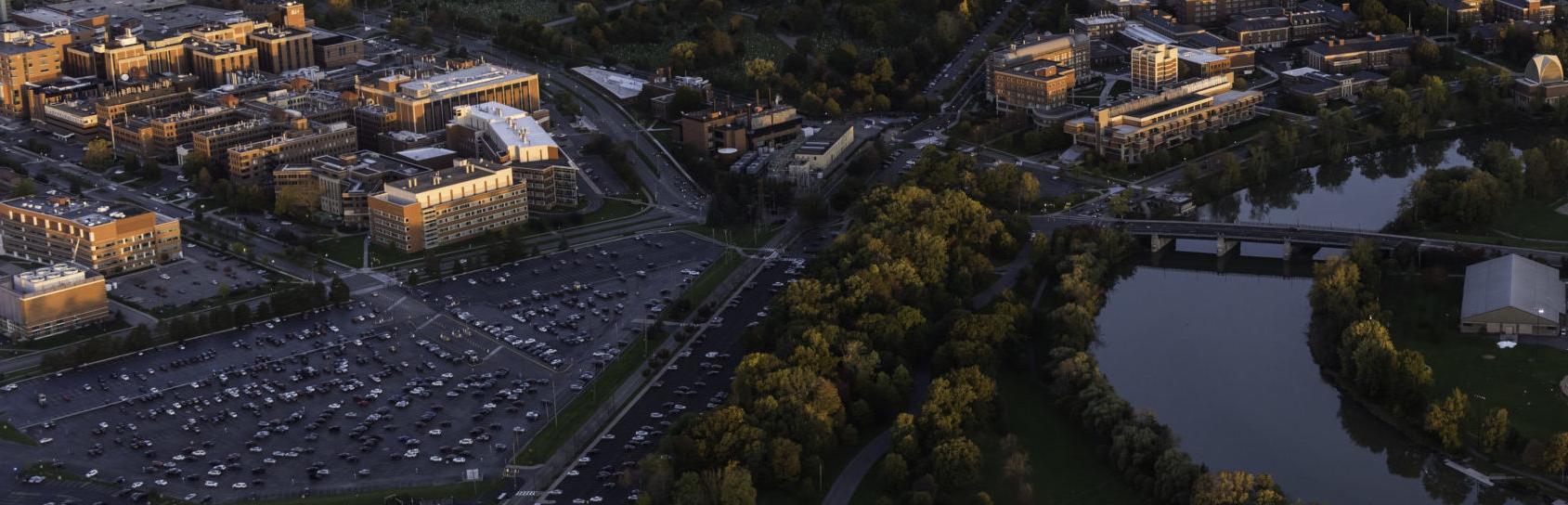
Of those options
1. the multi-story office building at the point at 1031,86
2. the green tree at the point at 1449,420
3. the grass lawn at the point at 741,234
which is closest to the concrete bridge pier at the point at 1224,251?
the grass lawn at the point at 741,234

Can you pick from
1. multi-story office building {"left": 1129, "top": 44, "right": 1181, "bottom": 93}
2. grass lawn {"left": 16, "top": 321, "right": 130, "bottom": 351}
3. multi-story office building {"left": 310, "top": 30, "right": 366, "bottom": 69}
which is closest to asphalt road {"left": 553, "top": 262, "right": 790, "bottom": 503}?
grass lawn {"left": 16, "top": 321, "right": 130, "bottom": 351}

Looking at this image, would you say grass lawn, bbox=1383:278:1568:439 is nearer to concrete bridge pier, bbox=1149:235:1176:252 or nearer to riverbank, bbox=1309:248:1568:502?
riverbank, bbox=1309:248:1568:502

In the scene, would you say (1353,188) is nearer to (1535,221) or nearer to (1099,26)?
(1535,221)

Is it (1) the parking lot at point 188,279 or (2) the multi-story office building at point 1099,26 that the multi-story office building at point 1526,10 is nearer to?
(2) the multi-story office building at point 1099,26

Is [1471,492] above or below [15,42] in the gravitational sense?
below

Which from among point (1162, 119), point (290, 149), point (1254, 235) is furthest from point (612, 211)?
point (1254, 235)

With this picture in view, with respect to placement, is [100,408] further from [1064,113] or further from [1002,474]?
[1064,113]

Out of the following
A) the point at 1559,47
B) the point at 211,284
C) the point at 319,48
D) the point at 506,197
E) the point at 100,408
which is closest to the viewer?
the point at 100,408

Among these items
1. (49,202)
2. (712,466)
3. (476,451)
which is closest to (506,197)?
(49,202)
